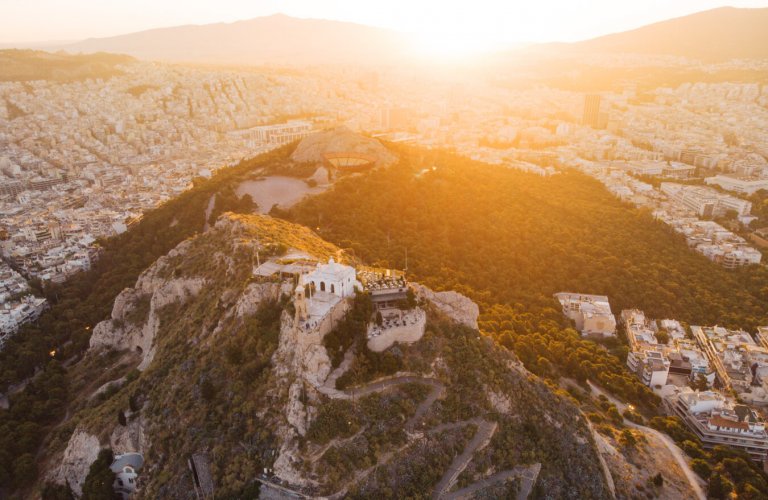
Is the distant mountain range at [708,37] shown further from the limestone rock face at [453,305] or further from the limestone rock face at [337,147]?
the limestone rock face at [453,305]

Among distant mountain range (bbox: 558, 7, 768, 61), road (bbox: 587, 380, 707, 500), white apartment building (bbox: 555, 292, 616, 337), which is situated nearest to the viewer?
road (bbox: 587, 380, 707, 500)

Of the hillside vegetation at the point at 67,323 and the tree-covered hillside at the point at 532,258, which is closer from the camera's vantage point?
the hillside vegetation at the point at 67,323

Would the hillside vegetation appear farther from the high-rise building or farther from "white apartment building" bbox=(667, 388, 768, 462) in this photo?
the high-rise building

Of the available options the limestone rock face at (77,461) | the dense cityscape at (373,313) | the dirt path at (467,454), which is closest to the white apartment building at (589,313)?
the dense cityscape at (373,313)

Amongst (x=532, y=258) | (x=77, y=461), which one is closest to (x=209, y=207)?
(x=77, y=461)

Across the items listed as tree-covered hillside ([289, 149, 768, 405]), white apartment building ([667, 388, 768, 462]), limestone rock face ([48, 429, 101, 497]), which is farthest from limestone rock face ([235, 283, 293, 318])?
white apartment building ([667, 388, 768, 462])

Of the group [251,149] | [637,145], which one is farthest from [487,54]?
[251,149]
